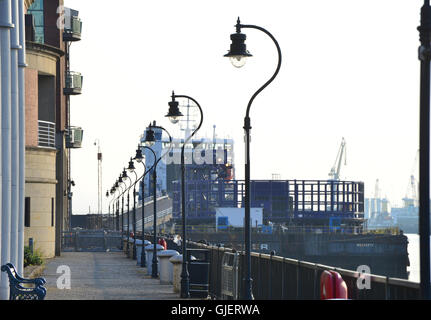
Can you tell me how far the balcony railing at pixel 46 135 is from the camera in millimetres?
48875

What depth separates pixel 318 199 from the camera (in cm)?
17100

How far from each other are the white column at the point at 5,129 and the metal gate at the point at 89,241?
5337cm

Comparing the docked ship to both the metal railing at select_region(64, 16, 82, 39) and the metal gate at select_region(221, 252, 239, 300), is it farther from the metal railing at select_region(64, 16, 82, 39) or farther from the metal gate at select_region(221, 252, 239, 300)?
the metal gate at select_region(221, 252, 239, 300)

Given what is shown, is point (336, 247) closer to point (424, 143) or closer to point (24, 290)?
point (24, 290)

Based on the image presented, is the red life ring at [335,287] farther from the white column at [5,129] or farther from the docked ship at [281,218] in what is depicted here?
the docked ship at [281,218]

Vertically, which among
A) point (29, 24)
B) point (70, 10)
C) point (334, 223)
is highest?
point (70, 10)

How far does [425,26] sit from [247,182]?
8.46 m

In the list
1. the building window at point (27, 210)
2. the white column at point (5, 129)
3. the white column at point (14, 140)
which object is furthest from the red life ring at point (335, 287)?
the building window at point (27, 210)

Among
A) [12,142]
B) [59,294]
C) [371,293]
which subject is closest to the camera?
[371,293]

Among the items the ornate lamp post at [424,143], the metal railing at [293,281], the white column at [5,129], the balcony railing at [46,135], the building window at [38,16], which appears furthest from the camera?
the building window at [38,16]

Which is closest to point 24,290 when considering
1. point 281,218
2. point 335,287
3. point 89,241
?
point 335,287

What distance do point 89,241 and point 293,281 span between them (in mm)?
60597
